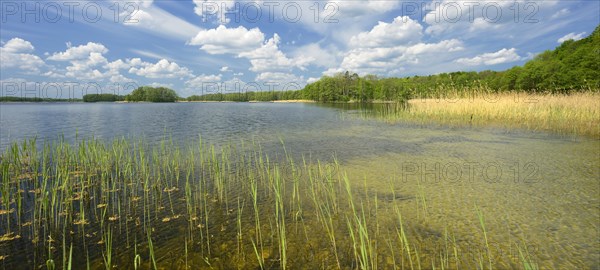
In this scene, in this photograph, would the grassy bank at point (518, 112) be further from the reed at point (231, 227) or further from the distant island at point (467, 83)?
the reed at point (231, 227)

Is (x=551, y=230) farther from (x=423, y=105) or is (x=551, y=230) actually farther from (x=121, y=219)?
(x=423, y=105)

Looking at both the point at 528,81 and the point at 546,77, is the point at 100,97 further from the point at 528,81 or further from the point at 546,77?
the point at 546,77

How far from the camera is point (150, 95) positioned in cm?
16038

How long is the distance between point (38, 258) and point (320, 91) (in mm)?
121179

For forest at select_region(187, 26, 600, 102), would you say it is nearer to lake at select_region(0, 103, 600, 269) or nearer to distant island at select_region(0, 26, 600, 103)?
distant island at select_region(0, 26, 600, 103)

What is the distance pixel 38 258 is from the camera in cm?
459

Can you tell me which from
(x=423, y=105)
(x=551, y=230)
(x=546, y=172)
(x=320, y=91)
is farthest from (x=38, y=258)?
(x=320, y=91)

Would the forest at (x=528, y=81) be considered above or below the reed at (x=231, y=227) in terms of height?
above

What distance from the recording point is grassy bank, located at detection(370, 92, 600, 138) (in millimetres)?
18531

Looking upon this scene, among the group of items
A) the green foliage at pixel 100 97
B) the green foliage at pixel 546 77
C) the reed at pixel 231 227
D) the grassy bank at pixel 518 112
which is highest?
the green foliage at pixel 100 97

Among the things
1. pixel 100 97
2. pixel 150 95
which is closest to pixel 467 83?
pixel 150 95

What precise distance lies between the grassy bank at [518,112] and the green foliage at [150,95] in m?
162

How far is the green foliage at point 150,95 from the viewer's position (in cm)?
15625

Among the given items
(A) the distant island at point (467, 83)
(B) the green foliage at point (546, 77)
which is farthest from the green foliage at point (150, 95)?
(B) the green foliage at point (546, 77)
